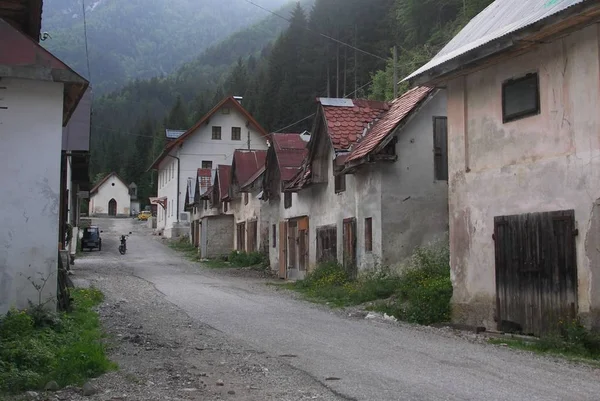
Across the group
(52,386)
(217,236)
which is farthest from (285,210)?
(52,386)

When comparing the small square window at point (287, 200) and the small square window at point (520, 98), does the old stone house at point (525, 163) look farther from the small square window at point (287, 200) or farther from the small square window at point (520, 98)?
the small square window at point (287, 200)

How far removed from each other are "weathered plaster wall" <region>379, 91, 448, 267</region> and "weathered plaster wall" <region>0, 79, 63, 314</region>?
10.5 meters

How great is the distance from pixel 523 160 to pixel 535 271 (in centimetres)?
206

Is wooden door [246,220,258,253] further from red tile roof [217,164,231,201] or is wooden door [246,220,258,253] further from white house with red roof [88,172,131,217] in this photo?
white house with red roof [88,172,131,217]

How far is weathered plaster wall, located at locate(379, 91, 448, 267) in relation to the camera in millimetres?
19688

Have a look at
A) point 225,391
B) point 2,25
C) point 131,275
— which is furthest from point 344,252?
point 225,391

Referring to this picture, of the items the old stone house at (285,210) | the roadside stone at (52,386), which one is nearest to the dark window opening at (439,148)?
the old stone house at (285,210)

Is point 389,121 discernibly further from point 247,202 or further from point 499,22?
point 247,202

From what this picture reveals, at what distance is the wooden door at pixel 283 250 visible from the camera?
95.2 ft

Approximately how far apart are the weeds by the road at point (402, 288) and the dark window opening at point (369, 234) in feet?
3.28

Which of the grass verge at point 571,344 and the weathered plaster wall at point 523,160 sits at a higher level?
the weathered plaster wall at point 523,160

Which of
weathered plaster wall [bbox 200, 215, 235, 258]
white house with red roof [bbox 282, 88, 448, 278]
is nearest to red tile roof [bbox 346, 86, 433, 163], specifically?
white house with red roof [bbox 282, 88, 448, 278]

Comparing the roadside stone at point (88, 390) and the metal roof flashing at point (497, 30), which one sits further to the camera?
the metal roof flashing at point (497, 30)

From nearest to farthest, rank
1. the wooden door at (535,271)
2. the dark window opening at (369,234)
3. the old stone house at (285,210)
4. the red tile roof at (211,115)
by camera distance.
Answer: the wooden door at (535,271), the dark window opening at (369,234), the old stone house at (285,210), the red tile roof at (211,115)
